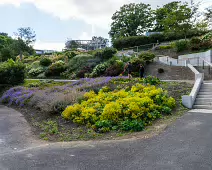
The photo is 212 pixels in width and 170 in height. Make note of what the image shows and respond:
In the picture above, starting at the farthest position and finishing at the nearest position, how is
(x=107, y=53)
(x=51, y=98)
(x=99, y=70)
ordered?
(x=107, y=53) → (x=99, y=70) → (x=51, y=98)

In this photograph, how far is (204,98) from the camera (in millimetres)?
9953

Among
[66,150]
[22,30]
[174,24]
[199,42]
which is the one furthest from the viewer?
[22,30]

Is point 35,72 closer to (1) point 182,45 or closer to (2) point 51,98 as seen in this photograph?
(2) point 51,98

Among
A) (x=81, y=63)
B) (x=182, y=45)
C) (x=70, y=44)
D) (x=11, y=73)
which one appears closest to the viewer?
(x=11, y=73)

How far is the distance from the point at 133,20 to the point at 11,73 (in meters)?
39.6

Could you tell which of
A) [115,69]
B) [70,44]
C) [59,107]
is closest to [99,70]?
[115,69]

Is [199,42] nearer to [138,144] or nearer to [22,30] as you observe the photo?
[138,144]

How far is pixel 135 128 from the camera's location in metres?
6.65

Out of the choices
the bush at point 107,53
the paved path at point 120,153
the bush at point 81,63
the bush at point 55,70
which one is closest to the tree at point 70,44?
the bush at point 81,63

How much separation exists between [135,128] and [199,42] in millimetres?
23113

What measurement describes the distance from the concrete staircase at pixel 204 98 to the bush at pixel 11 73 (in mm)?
14996

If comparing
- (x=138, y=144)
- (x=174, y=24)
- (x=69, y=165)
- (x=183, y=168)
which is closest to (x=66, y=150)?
(x=69, y=165)

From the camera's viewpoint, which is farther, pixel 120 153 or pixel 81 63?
pixel 81 63

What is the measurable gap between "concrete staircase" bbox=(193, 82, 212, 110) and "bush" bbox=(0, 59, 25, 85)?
49.2ft
